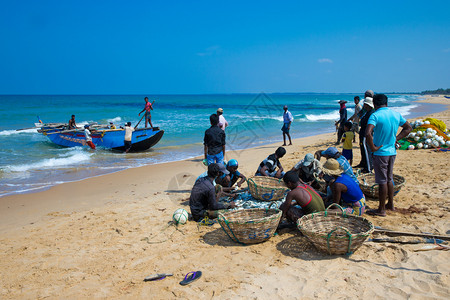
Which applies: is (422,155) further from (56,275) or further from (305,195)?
(56,275)

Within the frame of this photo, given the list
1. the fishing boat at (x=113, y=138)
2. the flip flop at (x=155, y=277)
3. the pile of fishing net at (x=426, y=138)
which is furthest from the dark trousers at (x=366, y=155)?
the fishing boat at (x=113, y=138)

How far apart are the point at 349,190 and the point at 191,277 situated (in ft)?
8.42

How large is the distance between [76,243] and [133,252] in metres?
1.00

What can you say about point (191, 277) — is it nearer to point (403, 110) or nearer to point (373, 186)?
point (373, 186)

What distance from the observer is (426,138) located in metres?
9.93

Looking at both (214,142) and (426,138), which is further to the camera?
(426,138)

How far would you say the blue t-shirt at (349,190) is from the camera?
4618 mm

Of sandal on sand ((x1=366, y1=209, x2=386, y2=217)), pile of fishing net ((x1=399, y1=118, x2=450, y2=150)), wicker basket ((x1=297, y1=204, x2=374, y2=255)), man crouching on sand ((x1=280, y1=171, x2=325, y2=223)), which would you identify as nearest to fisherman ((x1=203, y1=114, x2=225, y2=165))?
man crouching on sand ((x1=280, y1=171, x2=325, y2=223))

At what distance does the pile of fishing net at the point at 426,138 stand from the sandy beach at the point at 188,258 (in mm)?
3585

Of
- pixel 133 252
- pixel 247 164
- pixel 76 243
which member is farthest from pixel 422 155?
pixel 76 243

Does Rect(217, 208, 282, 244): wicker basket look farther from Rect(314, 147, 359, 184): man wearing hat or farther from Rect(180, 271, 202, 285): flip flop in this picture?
Rect(314, 147, 359, 184): man wearing hat

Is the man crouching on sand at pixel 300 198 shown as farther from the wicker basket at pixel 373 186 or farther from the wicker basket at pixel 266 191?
the wicker basket at pixel 373 186

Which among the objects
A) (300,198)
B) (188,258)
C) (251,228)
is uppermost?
(300,198)

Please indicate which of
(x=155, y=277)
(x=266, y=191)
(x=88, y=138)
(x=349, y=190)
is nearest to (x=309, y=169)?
(x=266, y=191)
